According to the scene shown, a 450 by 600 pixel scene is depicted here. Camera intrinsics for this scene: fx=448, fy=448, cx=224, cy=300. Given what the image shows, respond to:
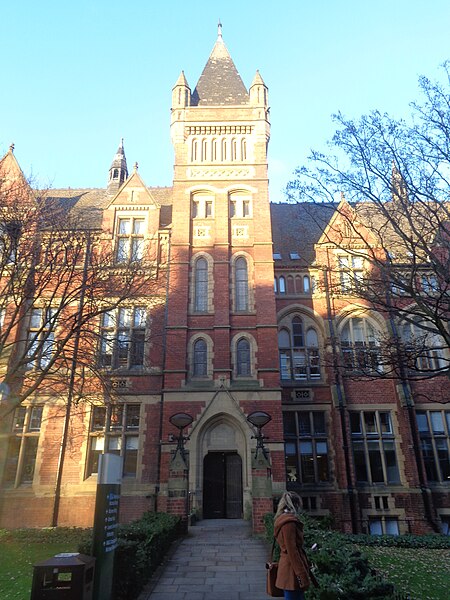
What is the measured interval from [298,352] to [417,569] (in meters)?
11.9

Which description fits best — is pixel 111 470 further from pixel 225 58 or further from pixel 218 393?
pixel 225 58

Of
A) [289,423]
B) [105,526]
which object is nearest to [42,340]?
[105,526]

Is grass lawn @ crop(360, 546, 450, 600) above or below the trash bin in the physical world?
below

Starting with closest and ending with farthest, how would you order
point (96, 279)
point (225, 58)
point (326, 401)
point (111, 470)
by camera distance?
1. point (111, 470)
2. point (96, 279)
3. point (326, 401)
4. point (225, 58)

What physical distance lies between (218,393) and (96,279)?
713 centimetres

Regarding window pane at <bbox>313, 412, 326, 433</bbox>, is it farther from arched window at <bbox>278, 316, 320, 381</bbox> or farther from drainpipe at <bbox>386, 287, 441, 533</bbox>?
drainpipe at <bbox>386, 287, 441, 533</bbox>

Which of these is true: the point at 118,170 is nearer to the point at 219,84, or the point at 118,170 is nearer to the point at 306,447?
the point at 219,84

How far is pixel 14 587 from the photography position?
8.94 m

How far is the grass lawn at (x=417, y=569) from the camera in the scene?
333 inches

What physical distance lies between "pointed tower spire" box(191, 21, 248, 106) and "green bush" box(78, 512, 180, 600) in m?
22.1

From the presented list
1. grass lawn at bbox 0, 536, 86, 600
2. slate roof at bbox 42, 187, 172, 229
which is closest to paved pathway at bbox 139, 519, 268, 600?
grass lawn at bbox 0, 536, 86, 600

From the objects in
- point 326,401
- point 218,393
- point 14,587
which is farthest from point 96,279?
point 326,401

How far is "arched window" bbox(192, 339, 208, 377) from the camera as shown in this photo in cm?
1933

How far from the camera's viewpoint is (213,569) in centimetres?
983
